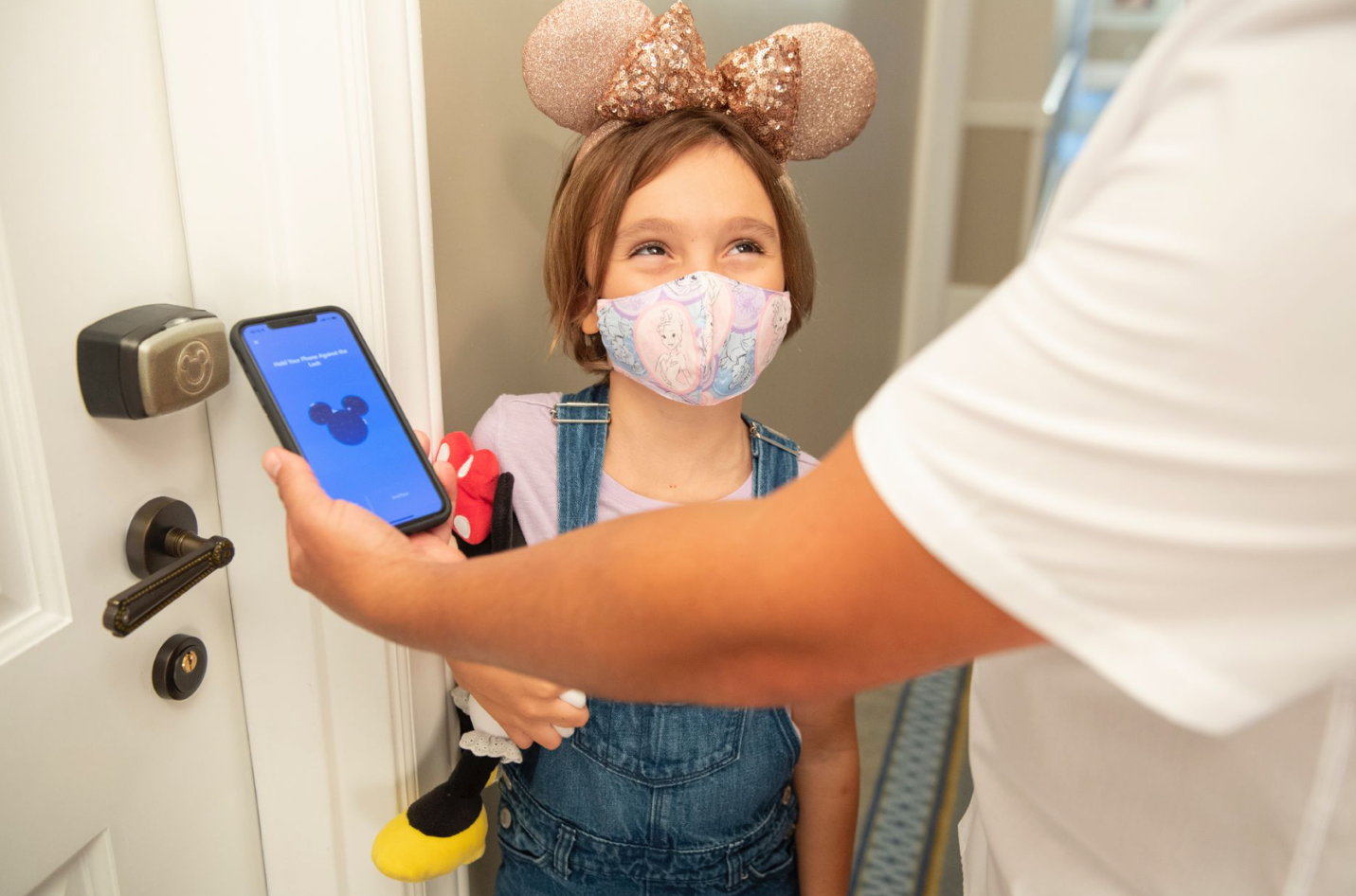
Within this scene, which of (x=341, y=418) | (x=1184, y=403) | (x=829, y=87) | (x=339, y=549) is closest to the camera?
(x=1184, y=403)

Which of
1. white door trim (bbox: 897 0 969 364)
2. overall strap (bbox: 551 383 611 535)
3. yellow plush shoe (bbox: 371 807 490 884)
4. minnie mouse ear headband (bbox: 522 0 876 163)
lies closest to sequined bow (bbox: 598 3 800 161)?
minnie mouse ear headband (bbox: 522 0 876 163)

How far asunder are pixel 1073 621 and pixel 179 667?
0.70 metres

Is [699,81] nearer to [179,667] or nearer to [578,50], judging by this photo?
[578,50]

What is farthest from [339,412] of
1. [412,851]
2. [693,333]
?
[412,851]

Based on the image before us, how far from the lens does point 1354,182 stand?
343mm

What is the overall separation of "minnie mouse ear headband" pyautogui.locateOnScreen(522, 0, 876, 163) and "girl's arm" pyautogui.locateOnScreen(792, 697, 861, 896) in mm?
611

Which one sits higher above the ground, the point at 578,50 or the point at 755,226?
the point at 578,50

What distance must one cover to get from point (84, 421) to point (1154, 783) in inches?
29.7

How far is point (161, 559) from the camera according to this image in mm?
749

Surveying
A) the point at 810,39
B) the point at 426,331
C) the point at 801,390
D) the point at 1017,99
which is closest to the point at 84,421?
the point at 426,331

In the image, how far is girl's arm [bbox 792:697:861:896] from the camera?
100cm

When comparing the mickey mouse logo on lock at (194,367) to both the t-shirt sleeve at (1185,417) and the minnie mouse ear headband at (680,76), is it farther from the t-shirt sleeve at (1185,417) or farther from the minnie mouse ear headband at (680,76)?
the t-shirt sleeve at (1185,417)

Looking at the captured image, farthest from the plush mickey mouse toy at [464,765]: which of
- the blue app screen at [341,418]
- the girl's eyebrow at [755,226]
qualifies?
the girl's eyebrow at [755,226]

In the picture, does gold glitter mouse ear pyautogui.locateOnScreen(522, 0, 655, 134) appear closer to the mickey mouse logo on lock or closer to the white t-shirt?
the mickey mouse logo on lock
